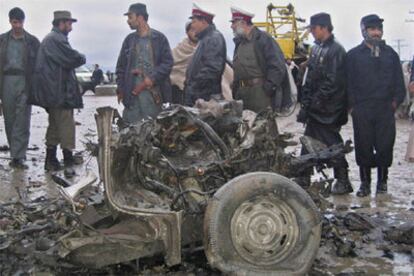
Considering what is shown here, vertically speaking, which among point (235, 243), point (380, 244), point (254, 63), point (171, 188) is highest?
point (254, 63)

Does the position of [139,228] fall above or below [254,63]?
below

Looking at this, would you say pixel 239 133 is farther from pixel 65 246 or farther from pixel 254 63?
pixel 254 63

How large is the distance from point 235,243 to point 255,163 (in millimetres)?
783

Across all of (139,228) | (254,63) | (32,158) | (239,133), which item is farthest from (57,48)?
(139,228)

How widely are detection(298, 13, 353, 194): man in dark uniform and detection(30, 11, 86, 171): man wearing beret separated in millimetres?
3181

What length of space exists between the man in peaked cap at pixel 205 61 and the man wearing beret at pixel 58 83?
6.01 ft

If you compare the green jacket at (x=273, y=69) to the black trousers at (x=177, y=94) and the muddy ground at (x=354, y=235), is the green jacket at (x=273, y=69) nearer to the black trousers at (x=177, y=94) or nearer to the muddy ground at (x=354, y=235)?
the muddy ground at (x=354, y=235)

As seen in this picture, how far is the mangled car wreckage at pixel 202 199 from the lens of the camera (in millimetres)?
3783

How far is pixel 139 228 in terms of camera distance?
Result: 3971mm

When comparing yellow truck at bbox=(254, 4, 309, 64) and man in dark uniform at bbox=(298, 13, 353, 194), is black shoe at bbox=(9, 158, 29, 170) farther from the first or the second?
yellow truck at bbox=(254, 4, 309, 64)

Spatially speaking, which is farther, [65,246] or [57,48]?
[57,48]

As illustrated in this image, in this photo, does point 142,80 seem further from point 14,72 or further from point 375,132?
point 375,132

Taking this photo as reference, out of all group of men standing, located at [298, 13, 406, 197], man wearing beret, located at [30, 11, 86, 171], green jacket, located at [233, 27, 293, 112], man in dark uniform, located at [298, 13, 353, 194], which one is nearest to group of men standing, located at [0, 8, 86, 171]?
man wearing beret, located at [30, 11, 86, 171]

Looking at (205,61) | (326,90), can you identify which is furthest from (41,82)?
(326,90)
